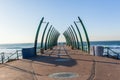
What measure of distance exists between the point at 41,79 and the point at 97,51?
599 inches

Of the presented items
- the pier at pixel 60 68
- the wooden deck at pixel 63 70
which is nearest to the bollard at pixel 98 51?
the pier at pixel 60 68

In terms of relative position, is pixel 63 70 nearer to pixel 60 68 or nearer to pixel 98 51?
pixel 60 68

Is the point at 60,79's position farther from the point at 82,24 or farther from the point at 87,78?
the point at 82,24

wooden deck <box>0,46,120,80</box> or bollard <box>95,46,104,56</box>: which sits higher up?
bollard <box>95,46,104,56</box>

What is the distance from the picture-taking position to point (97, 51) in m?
25.4

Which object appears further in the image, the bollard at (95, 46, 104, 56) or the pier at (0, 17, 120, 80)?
the bollard at (95, 46, 104, 56)

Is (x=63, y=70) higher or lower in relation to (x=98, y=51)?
lower

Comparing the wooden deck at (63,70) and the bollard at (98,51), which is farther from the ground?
the bollard at (98,51)

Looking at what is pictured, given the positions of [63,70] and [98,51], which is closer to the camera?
[63,70]

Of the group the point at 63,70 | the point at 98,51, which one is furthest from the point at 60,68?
the point at 98,51

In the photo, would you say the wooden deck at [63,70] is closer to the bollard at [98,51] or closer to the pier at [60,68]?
the pier at [60,68]

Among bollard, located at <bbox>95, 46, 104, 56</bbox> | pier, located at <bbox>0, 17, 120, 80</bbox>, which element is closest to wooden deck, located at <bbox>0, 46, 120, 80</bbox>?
pier, located at <bbox>0, 17, 120, 80</bbox>

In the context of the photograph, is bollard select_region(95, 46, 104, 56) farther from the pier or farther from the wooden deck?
the wooden deck

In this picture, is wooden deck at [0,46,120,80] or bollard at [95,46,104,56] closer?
wooden deck at [0,46,120,80]
